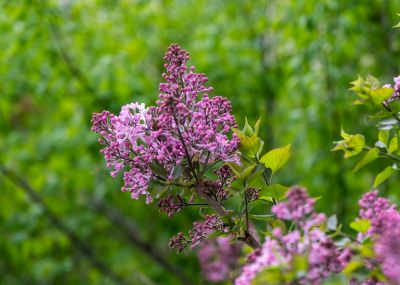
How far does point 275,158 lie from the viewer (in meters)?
1.55

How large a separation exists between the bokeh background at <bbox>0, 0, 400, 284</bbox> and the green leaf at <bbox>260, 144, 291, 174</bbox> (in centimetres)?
259

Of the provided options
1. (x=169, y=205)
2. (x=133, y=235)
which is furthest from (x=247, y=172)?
(x=133, y=235)

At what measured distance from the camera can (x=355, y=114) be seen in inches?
188

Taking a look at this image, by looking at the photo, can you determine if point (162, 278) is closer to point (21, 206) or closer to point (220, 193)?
point (21, 206)

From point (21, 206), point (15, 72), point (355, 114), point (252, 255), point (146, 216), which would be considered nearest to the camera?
point (252, 255)

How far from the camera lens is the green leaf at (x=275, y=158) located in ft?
5.01

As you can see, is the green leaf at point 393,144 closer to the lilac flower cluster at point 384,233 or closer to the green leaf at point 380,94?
the green leaf at point 380,94

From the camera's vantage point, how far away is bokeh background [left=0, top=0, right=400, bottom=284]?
4645 millimetres

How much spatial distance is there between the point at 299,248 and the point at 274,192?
1.25ft

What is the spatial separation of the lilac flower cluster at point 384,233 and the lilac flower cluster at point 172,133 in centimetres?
38

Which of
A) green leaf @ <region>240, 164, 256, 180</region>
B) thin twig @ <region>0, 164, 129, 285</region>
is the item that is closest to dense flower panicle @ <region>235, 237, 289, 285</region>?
green leaf @ <region>240, 164, 256, 180</region>

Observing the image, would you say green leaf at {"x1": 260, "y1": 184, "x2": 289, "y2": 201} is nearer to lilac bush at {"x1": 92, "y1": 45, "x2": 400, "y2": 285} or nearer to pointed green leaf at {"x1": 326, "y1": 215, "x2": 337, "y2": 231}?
lilac bush at {"x1": 92, "y1": 45, "x2": 400, "y2": 285}

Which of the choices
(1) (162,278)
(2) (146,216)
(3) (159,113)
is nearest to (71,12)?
(2) (146,216)

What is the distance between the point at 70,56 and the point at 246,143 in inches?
161
